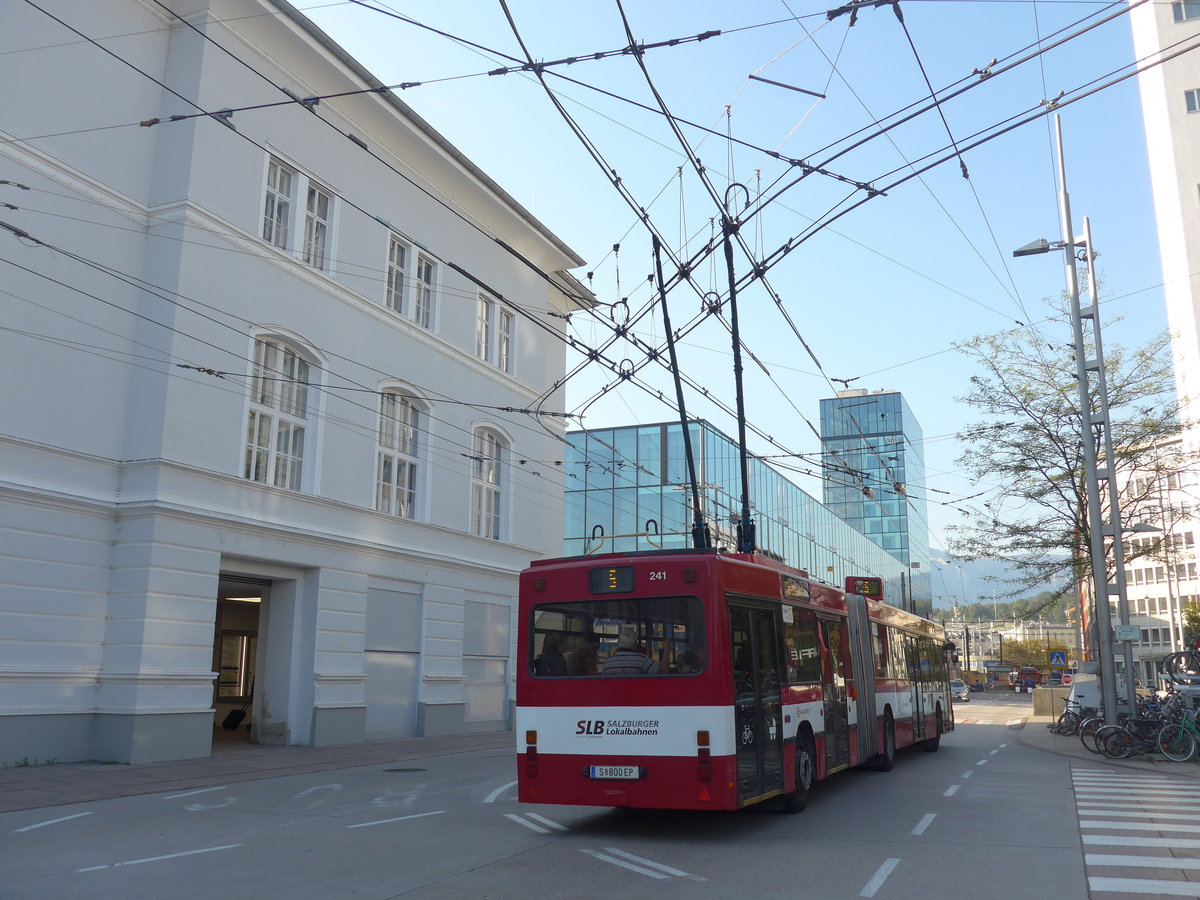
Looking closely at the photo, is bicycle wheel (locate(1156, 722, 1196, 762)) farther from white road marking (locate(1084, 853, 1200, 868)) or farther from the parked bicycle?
white road marking (locate(1084, 853, 1200, 868))

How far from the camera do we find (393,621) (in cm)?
2538

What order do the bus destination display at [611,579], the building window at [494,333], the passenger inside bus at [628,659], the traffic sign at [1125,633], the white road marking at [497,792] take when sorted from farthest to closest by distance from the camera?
1. the building window at [494,333]
2. the traffic sign at [1125,633]
3. the white road marking at [497,792]
4. the bus destination display at [611,579]
5. the passenger inside bus at [628,659]

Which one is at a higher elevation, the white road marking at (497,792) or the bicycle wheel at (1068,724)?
the bicycle wheel at (1068,724)

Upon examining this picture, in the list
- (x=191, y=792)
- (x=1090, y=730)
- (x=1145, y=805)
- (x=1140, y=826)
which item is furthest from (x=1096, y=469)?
(x=191, y=792)

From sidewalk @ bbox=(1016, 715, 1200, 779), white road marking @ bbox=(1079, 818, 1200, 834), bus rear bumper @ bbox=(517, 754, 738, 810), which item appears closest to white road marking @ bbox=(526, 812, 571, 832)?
bus rear bumper @ bbox=(517, 754, 738, 810)

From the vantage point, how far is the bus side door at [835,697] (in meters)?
13.9

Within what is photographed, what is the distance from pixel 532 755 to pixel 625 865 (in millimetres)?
2250

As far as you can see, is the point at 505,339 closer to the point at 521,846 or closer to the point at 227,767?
the point at 227,767

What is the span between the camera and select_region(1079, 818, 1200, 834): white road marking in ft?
37.2

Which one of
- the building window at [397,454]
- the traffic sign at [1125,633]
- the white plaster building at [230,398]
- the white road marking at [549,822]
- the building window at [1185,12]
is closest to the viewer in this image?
the white road marking at [549,822]

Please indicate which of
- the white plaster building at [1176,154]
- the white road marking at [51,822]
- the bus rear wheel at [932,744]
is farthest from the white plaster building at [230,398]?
the white plaster building at [1176,154]

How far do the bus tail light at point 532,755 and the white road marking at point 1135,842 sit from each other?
5.55 meters

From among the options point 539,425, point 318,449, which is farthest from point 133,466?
point 539,425

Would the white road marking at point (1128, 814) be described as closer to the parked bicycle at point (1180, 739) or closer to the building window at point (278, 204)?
the parked bicycle at point (1180, 739)
